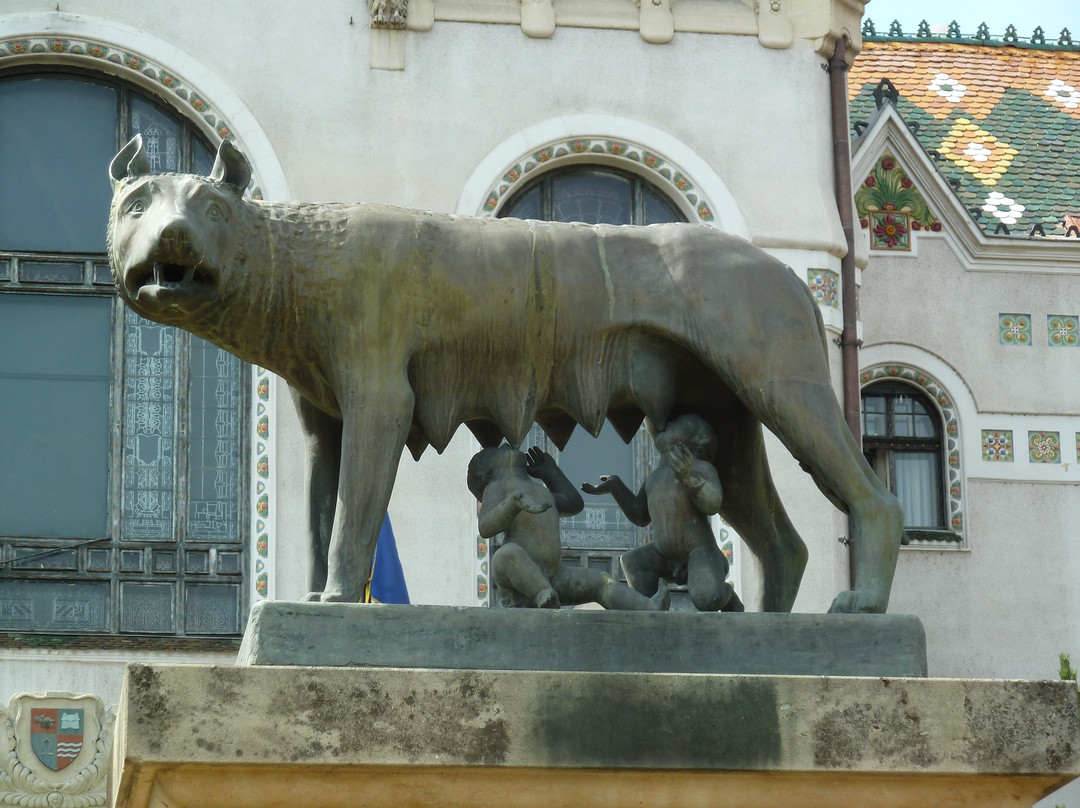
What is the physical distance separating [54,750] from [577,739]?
8.57 meters

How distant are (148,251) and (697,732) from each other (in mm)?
2391

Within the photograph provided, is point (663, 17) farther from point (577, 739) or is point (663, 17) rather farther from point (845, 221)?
point (577, 739)

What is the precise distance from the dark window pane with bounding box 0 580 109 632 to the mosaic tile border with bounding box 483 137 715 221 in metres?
4.26

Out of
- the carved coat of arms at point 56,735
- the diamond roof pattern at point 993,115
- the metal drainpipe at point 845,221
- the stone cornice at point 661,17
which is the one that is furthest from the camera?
the diamond roof pattern at point 993,115

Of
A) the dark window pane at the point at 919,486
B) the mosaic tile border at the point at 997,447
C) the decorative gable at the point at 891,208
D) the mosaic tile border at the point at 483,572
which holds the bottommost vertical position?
the mosaic tile border at the point at 483,572

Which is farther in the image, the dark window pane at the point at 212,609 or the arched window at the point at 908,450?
the arched window at the point at 908,450

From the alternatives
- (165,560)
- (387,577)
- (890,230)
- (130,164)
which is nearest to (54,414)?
(165,560)

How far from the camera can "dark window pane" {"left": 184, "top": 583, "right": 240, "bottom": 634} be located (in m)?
15.6

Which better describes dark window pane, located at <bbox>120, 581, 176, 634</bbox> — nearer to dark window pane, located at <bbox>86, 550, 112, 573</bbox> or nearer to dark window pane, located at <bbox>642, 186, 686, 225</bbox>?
dark window pane, located at <bbox>86, 550, 112, 573</bbox>

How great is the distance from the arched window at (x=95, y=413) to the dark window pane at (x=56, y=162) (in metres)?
0.01

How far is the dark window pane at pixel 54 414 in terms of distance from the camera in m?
15.8

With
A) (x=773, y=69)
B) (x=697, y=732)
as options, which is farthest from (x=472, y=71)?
(x=697, y=732)

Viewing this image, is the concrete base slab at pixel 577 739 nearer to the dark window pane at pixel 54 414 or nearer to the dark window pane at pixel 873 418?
the dark window pane at pixel 54 414

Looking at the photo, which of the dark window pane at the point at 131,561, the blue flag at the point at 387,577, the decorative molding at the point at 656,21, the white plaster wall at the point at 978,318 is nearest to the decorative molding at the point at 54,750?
the dark window pane at the point at 131,561
